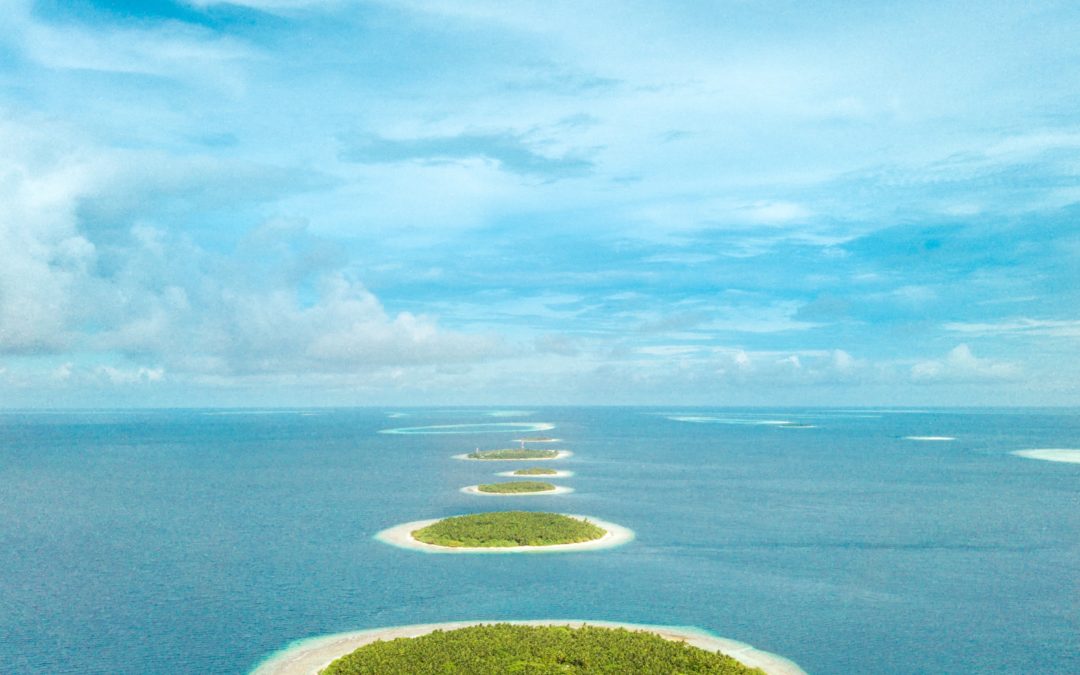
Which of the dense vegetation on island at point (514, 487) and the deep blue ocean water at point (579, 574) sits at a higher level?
the dense vegetation on island at point (514, 487)

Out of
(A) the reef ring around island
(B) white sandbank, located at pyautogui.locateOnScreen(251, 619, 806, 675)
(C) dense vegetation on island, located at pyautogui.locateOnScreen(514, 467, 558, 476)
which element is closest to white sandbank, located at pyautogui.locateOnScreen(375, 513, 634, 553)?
(A) the reef ring around island

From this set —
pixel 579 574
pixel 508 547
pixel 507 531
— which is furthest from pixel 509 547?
pixel 579 574

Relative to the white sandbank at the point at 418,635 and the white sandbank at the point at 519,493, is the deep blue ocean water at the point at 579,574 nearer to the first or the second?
the white sandbank at the point at 418,635

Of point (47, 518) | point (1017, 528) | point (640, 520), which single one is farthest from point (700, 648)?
point (47, 518)

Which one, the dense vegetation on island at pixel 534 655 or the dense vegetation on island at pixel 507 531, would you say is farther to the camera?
the dense vegetation on island at pixel 507 531

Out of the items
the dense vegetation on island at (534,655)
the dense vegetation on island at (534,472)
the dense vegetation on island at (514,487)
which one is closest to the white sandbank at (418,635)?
the dense vegetation on island at (534,655)

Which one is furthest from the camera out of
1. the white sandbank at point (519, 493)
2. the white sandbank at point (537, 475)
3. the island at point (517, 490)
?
the white sandbank at point (537, 475)

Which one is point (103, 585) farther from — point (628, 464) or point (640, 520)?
point (628, 464)
